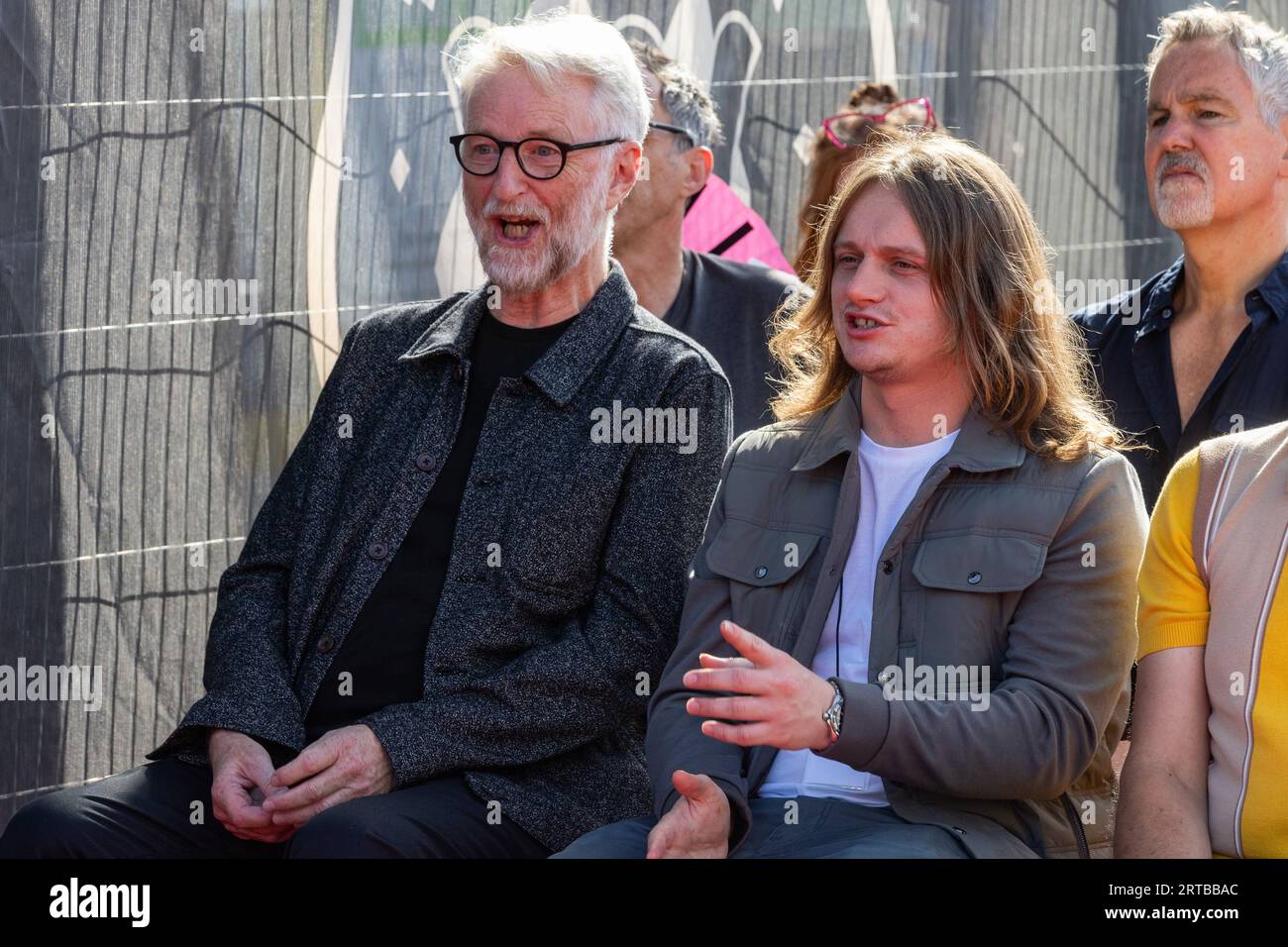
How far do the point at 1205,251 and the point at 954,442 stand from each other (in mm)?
1392

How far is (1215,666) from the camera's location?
2.38 m

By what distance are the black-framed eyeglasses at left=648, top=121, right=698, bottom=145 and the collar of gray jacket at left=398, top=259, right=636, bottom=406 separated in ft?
Answer: 2.96

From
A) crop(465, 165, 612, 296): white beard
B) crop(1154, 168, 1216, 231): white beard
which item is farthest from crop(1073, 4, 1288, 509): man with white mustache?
crop(465, 165, 612, 296): white beard

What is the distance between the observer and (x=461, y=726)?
2924 mm

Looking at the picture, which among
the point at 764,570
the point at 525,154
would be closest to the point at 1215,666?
the point at 764,570

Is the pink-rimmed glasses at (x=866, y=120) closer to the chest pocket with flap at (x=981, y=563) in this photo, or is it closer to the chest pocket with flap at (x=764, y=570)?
the chest pocket with flap at (x=764, y=570)

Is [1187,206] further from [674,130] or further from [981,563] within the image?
[981,563]

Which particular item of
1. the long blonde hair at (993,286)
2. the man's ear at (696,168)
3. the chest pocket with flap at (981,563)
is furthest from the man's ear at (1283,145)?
the chest pocket with flap at (981,563)

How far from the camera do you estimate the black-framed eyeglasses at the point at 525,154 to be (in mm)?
3248

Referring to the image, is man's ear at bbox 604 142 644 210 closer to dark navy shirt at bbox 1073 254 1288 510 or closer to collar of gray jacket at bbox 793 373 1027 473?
collar of gray jacket at bbox 793 373 1027 473

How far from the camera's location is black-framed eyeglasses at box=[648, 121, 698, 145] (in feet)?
13.9

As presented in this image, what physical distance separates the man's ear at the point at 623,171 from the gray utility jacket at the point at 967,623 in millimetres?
806

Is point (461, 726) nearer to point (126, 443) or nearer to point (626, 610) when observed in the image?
point (626, 610)

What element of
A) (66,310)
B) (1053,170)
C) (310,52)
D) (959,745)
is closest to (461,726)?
(959,745)
